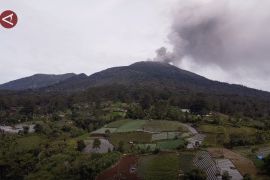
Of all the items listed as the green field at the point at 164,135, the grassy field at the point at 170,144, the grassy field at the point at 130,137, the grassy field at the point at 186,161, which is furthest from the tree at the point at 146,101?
the grassy field at the point at 186,161

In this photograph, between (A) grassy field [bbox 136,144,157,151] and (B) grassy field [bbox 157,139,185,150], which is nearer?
(B) grassy field [bbox 157,139,185,150]

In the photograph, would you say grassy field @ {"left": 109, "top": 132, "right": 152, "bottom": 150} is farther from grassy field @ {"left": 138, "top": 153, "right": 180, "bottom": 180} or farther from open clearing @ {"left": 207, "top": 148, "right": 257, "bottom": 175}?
open clearing @ {"left": 207, "top": 148, "right": 257, "bottom": 175}

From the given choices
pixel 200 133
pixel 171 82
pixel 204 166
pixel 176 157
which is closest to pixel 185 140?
pixel 200 133

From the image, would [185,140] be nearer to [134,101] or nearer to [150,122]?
[150,122]

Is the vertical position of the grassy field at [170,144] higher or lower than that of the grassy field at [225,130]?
lower

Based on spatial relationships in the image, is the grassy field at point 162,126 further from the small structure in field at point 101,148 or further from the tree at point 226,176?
the tree at point 226,176

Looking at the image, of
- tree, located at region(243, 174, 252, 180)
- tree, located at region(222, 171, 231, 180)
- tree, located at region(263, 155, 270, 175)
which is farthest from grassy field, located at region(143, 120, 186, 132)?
tree, located at region(243, 174, 252, 180)
